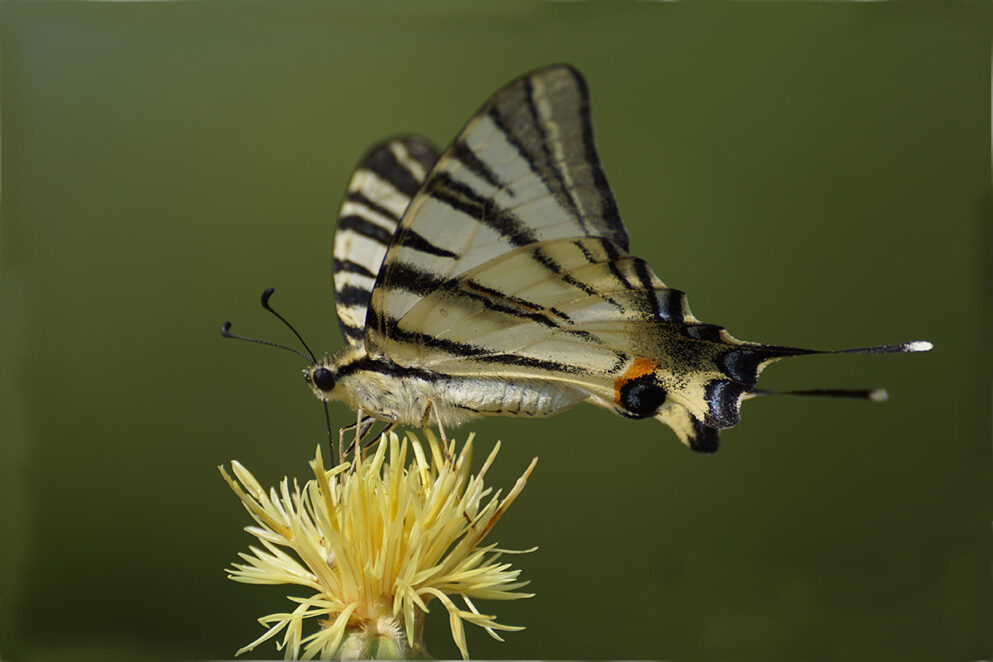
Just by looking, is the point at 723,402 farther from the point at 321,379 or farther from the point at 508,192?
the point at 321,379

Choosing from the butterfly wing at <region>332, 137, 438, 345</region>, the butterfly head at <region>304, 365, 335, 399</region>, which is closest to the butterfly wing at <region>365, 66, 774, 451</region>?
the butterfly head at <region>304, 365, 335, 399</region>

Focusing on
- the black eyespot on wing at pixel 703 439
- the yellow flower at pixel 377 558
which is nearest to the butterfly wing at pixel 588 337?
the black eyespot on wing at pixel 703 439

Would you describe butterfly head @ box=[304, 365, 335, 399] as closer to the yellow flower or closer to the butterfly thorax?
the butterfly thorax

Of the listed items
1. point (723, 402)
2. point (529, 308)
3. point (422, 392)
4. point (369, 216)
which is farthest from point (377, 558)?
point (369, 216)

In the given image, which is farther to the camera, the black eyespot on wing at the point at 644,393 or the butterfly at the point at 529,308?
the black eyespot on wing at the point at 644,393

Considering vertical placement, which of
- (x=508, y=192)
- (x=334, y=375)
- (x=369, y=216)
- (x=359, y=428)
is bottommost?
(x=359, y=428)

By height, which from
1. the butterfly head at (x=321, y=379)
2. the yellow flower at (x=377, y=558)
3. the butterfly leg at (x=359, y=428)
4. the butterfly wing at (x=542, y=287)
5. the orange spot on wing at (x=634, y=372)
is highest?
the butterfly wing at (x=542, y=287)

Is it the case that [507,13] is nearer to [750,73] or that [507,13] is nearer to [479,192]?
[750,73]

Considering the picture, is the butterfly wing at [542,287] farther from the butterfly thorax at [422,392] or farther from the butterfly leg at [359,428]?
the butterfly leg at [359,428]

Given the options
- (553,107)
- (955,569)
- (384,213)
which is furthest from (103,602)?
(955,569)
